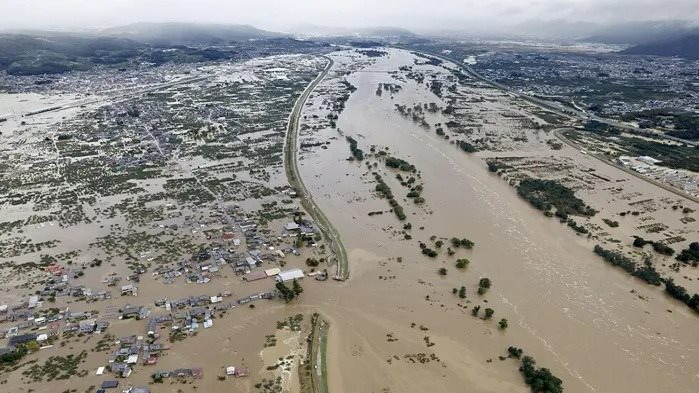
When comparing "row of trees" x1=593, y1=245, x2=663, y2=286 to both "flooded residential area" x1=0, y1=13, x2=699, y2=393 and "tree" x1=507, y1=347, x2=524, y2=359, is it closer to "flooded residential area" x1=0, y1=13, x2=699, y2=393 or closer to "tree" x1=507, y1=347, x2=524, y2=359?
"flooded residential area" x1=0, y1=13, x2=699, y2=393

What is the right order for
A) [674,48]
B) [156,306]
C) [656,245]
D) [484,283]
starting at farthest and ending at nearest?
[674,48]
[656,245]
[484,283]
[156,306]

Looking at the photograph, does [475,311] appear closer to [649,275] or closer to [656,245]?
[649,275]

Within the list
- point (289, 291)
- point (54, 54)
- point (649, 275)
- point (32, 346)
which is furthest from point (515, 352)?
point (54, 54)

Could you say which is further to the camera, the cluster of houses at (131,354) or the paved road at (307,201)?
the paved road at (307,201)

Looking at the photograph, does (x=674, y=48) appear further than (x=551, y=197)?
Yes

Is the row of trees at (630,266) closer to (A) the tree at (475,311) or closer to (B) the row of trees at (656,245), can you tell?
(B) the row of trees at (656,245)

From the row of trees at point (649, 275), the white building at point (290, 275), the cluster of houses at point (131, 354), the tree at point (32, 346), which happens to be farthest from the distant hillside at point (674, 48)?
the tree at point (32, 346)

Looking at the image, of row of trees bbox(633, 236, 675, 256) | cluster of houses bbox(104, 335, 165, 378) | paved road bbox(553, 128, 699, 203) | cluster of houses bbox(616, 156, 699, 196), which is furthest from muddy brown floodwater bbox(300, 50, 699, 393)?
cluster of houses bbox(616, 156, 699, 196)
